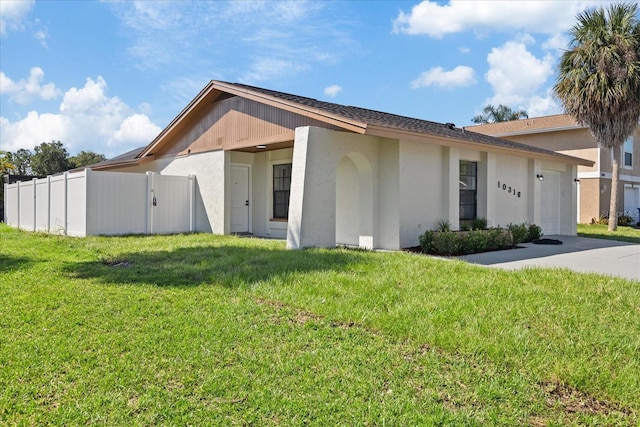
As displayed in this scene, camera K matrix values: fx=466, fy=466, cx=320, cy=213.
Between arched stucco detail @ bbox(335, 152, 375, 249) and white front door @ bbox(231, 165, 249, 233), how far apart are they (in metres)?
Result: 4.27

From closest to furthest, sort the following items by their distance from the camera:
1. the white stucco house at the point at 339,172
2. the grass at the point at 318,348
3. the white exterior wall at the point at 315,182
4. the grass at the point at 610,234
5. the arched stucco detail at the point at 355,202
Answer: the grass at the point at 318,348 < the white exterior wall at the point at 315,182 < the white stucco house at the point at 339,172 < the arched stucco detail at the point at 355,202 < the grass at the point at 610,234

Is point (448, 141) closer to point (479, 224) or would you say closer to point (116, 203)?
point (479, 224)

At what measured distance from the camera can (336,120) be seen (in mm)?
9828

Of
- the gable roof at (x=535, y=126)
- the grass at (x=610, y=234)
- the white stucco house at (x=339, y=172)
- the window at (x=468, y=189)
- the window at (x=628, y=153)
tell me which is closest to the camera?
the white stucco house at (x=339, y=172)

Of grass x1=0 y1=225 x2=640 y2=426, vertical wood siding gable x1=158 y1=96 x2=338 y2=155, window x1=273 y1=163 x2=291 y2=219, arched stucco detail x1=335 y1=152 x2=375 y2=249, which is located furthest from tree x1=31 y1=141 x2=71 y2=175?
grass x1=0 y1=225 x2=640 y2=426

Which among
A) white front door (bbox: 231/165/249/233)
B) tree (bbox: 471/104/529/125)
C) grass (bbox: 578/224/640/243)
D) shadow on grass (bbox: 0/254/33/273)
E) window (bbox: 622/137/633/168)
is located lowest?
shadow on grass (bbox: 0/254/33/273)

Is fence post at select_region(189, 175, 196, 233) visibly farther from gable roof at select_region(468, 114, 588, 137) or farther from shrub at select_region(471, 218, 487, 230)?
gable roof at select_region(468, 114, 588, 137)

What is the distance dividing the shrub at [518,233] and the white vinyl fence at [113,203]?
9875 mm

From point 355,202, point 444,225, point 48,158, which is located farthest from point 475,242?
point 48,158

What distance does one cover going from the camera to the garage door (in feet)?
55.2

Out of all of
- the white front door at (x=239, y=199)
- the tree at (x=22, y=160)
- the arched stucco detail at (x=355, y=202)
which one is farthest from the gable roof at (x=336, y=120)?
the tree at (x=22, y=160)

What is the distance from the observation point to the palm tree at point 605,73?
724 inches

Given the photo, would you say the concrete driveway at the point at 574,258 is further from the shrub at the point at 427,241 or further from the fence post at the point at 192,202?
the fence post at the point at 192,202

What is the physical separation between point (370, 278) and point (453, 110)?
22020 millimetres
